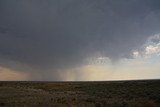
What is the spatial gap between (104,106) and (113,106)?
0.92 meters

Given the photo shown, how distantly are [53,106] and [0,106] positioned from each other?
4585 mm

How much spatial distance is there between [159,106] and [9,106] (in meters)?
12.5

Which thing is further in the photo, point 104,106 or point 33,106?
point 104,106

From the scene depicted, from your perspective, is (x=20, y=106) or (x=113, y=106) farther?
(x=113, y=106)

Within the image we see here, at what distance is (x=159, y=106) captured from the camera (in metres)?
22.8

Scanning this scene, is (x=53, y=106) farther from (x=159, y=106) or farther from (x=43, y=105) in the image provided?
(x=159, y=106)

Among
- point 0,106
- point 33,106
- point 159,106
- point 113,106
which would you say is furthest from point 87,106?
point 0,106

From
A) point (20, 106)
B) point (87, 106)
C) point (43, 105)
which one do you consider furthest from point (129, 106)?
point (20, 106)

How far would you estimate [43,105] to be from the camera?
75.3 feet

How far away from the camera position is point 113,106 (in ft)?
81.6

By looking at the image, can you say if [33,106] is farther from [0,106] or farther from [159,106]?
[159,106]

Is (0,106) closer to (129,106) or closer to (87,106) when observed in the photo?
(87,106)

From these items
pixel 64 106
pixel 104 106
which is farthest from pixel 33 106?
pixel 104 106

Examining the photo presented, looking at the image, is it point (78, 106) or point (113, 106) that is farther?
point (113, 106)
